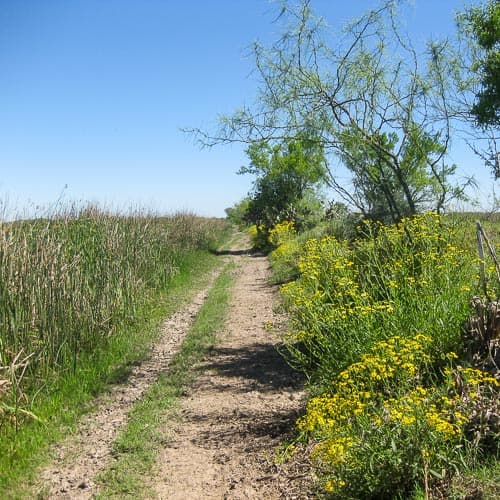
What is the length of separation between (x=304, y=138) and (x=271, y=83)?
3.30 ft

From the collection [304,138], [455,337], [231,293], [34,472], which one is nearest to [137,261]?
[231,293]

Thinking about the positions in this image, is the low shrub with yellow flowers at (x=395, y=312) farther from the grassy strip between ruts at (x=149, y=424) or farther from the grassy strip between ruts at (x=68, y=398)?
the grassy strip between ruts at (x=68, y=398)

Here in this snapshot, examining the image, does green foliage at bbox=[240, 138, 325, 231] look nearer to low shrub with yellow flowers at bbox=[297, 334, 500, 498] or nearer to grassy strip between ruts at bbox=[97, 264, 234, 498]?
grassy strip between ruts at bbox=[97, 264, 234, 498]

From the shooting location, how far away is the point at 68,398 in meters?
6.08

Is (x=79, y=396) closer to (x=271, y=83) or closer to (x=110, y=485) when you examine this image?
(x=110, y=485)

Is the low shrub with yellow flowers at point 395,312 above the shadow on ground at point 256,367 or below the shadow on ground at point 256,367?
above

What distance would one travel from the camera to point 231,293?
44.1 feet

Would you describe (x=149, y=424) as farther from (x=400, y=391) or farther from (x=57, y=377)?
(x=400, y=391)

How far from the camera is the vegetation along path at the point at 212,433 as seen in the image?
13.9 ft

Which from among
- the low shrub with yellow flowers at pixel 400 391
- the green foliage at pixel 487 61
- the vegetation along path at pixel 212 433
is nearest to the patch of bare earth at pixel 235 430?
the vegetation along path at pixel 212 433

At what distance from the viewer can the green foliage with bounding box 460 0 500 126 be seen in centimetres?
812

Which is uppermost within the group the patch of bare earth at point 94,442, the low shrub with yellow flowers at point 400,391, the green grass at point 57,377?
the low shrub with yellow flowers at point 400,391

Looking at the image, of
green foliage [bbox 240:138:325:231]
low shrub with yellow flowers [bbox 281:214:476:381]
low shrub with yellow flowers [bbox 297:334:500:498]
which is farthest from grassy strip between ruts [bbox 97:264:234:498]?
green foliage [bbox 240:138:325:231]

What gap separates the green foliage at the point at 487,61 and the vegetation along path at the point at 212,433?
4.64m
